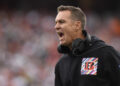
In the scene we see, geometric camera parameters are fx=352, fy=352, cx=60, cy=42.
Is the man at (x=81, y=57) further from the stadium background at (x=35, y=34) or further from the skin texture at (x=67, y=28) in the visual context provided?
the stadium background at (x=35, y=34)

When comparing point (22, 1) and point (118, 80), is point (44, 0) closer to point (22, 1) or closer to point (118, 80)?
point (22, 1)

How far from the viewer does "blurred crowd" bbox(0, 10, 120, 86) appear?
9.15 m

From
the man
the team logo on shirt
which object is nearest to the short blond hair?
the man

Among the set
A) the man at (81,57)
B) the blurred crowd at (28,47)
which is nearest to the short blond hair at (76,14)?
the man at (81,57)

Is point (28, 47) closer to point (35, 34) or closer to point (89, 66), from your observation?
point (35, 34)

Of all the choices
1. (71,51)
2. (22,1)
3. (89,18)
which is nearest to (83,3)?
(89,18)

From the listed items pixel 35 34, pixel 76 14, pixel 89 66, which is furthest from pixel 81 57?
pixel 35 34

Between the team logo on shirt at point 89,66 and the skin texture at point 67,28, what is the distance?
29 cm

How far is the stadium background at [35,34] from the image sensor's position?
9242 mm

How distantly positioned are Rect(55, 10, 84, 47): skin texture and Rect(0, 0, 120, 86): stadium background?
5324 mm

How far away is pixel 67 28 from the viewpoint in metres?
3.55

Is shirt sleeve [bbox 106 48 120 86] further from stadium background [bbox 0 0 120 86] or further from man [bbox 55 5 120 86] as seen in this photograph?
stadium background [bbox 0 0 120 86]

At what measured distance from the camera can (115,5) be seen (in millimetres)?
13117

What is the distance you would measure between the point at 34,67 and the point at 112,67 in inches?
255
